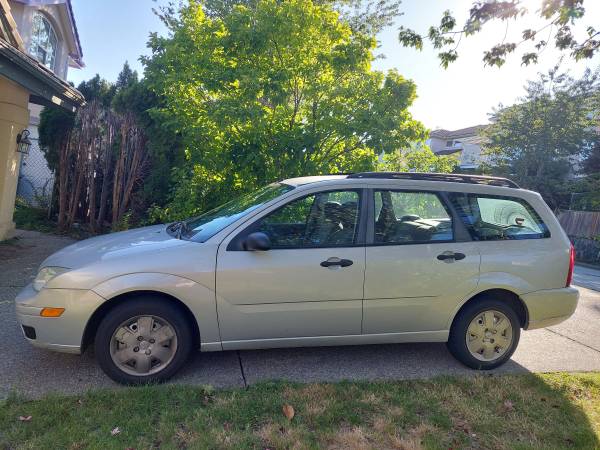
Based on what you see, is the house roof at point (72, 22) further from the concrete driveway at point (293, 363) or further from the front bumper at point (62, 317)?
the front bumper at point (62, 317)

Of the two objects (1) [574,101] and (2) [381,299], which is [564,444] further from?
(1) [574,101]

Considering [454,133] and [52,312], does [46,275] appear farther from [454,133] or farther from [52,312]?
[454,133]

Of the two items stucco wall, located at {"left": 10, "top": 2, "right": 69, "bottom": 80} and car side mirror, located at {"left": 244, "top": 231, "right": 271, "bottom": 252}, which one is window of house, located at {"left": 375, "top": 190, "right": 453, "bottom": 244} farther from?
stucco wall, located at {"left": 10, "top": 2, "right": 69, "bottom": 80}

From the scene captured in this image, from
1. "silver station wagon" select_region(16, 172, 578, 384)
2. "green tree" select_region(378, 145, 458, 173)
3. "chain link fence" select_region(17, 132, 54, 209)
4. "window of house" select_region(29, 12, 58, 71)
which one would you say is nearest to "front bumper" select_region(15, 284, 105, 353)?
"silver station wagon" select_region(16, 172, 578, 384)

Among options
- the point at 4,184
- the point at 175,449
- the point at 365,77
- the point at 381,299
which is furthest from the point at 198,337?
the point at 4,184

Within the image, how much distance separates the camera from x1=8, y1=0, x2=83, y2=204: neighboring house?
12.5 m

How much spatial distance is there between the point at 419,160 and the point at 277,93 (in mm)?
2765

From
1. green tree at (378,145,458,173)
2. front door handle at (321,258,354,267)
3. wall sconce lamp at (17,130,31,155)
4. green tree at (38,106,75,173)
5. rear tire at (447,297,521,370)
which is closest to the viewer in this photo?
front door handle at (321,258,354,267)

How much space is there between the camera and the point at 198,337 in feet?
12.4

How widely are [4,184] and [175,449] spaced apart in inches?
280

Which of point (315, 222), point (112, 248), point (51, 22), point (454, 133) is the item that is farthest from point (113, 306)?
point (454, 133)

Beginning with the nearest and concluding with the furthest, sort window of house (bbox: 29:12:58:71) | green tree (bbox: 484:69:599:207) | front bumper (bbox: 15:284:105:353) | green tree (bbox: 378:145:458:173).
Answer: front bumper (bbox: 15:284:105:353) → green tree (bbox: 378:145:458:173) → window of house (bbox: 29:12:58:71) → green tree (bbox: 484:69:599:207)

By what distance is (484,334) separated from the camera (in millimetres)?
4336

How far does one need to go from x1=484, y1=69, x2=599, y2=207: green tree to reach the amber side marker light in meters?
23.7
